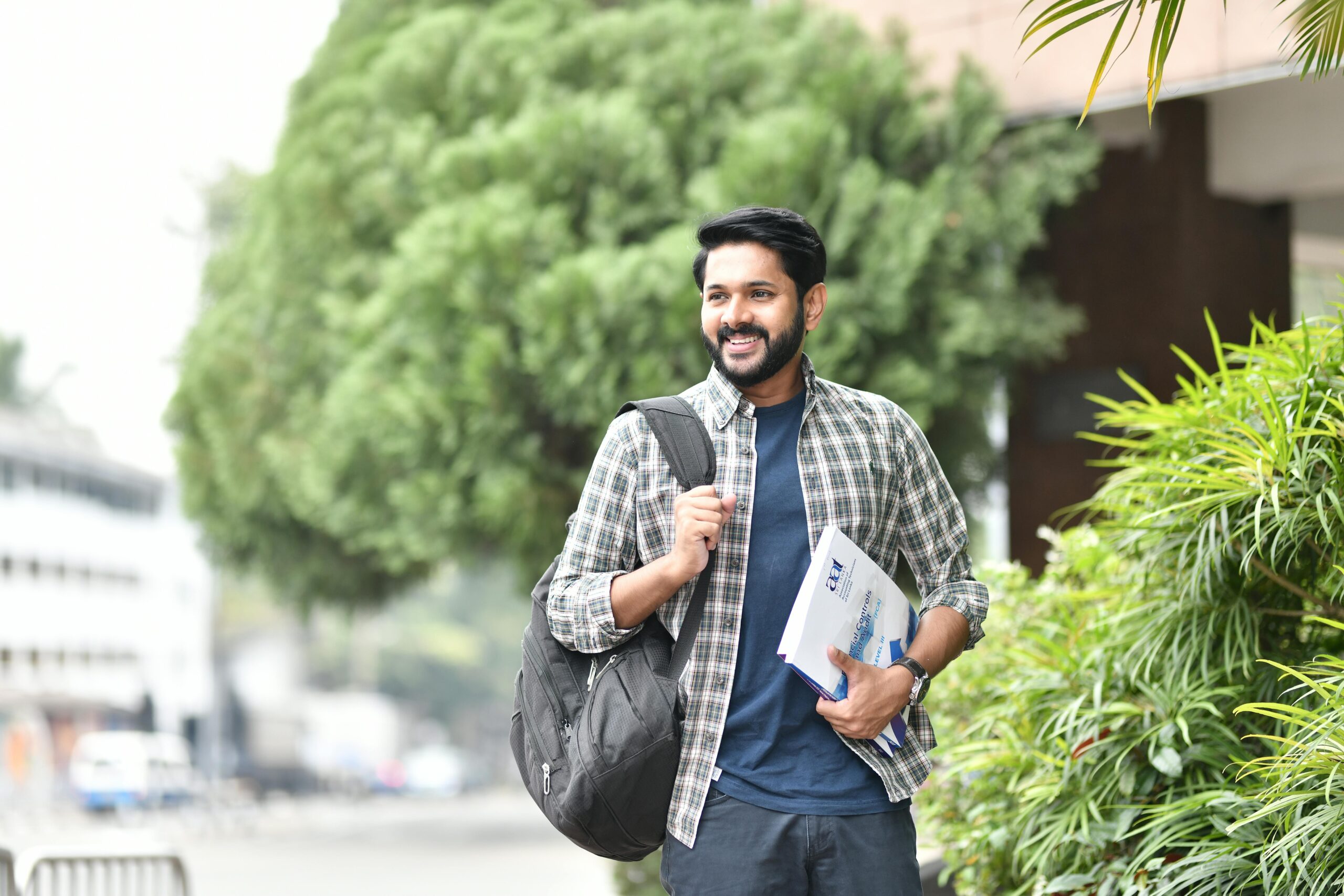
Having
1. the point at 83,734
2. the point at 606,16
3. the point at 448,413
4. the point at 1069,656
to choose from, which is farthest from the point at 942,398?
the point at 83,734

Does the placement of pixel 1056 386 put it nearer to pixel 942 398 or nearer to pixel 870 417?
pixel 942 398

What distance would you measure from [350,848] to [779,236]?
59.4 ft

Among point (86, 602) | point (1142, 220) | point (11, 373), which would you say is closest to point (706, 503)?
point (1142, 220)

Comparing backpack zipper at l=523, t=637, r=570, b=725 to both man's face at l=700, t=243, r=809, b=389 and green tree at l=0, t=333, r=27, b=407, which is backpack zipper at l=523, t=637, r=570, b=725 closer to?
man's face at l=700, t=243, r=809, b=389

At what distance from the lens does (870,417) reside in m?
2.36

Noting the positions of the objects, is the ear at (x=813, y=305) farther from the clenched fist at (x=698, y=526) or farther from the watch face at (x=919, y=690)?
the watch face at (x=919, y=690)

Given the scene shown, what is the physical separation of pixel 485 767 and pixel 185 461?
50.4 meters

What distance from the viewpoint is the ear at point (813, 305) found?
2271mm

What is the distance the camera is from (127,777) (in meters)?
29.2

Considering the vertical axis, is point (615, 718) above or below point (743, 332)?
below

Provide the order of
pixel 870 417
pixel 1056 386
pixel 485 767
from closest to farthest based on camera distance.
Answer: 1. pixel 870 417
2. pixel 1056 386
3. pixel 485 767

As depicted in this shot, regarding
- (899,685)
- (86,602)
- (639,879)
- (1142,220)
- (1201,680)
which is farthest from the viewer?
(86,602)

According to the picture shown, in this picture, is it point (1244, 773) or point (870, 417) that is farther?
point (1244, 773)

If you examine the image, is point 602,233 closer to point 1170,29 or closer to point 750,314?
point 1170,29
